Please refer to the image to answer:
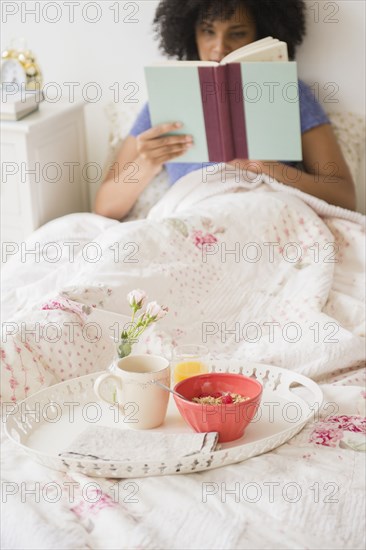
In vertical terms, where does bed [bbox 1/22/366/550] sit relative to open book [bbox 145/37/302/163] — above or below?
below

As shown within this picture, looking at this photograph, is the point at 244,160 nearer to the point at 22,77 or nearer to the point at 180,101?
the point at 180,101

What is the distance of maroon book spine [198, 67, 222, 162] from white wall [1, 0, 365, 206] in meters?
0.58

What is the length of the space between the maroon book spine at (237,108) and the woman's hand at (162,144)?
0.34 feet

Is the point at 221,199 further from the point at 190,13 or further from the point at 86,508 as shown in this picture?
the point at 86,508

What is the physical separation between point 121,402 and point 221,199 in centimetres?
89

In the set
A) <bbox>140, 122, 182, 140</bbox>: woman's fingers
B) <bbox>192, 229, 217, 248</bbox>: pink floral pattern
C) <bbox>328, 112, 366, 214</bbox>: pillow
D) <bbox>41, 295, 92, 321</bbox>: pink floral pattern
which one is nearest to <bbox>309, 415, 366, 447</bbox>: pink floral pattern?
<bbox>41, 295, 92, 321</bbox>: pink floral pattern

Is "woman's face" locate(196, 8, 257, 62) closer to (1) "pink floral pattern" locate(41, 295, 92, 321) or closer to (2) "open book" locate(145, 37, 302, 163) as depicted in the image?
(2) "open book" locate(145, 37, 302, 163)

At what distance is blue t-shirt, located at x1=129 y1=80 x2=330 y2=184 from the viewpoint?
210cm

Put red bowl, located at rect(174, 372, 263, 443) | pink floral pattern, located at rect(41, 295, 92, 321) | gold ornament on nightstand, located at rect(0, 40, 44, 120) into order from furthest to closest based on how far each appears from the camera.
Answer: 1. gold ornament on nightstand, located at rect(0, 40, 44, 120)
2. pink floral pattern, located at rect(41, 295, 92, 321)
3. red bowl, located at rect(174, 372, 263, 443)

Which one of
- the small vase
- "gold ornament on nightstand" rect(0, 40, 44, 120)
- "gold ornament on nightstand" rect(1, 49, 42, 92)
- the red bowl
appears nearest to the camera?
the red bowl

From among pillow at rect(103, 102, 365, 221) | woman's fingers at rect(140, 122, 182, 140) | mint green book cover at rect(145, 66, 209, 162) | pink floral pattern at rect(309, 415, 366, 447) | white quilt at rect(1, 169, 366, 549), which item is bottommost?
pink floral pattern at rect(309, 415, 366, 447)

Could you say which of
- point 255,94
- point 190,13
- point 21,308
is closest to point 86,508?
point 21,308

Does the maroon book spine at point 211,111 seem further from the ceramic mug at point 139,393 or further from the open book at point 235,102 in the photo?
the ceramic mug at point 139,393

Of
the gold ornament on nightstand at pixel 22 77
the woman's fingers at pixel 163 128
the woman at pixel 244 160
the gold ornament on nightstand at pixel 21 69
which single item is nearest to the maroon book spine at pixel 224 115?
the woman's fingers at pixel 163 128
